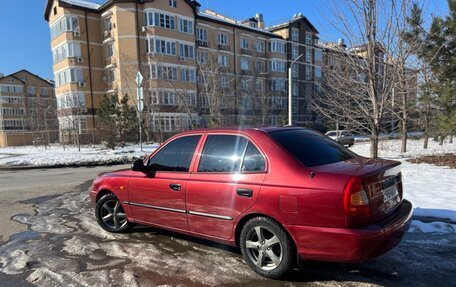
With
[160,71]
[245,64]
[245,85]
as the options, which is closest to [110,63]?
[160,71]

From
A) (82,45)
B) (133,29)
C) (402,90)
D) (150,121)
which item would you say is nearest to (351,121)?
(402,90)

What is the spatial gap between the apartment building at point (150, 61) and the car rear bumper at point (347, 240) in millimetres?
31328

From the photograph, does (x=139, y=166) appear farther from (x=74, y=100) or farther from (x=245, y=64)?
(x=245, y=64)

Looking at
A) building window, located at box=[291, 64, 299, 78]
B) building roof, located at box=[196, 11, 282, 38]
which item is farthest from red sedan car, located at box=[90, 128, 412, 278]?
building window, located at box=[291, 64, 299, 78]

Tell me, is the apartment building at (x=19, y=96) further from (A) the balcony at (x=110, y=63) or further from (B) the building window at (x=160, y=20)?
(B) the building window at (x=160, y=20)

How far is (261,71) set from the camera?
168ft

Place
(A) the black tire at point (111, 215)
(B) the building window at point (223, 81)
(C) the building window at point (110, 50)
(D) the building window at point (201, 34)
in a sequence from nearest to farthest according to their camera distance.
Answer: (A) the black tire at point (111, 215)
(C) the building window at point (110, 50)
(B) the building window at point (223, 81)
(D) the building window at point (201, 34)

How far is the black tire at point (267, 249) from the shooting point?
3575mm

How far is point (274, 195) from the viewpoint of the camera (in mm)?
3566

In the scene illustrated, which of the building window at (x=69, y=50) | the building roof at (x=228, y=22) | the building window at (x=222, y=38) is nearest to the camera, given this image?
the building window at (x=69, y=50)

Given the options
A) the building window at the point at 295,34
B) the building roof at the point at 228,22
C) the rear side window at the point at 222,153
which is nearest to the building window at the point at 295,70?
the building window at the point at 295,34

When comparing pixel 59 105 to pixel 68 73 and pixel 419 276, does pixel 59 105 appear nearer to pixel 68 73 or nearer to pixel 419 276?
pixel 68 73

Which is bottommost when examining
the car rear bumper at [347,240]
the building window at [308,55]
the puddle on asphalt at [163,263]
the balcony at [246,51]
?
the puddle on asphalt at [163,263]

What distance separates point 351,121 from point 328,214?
8.42 m
